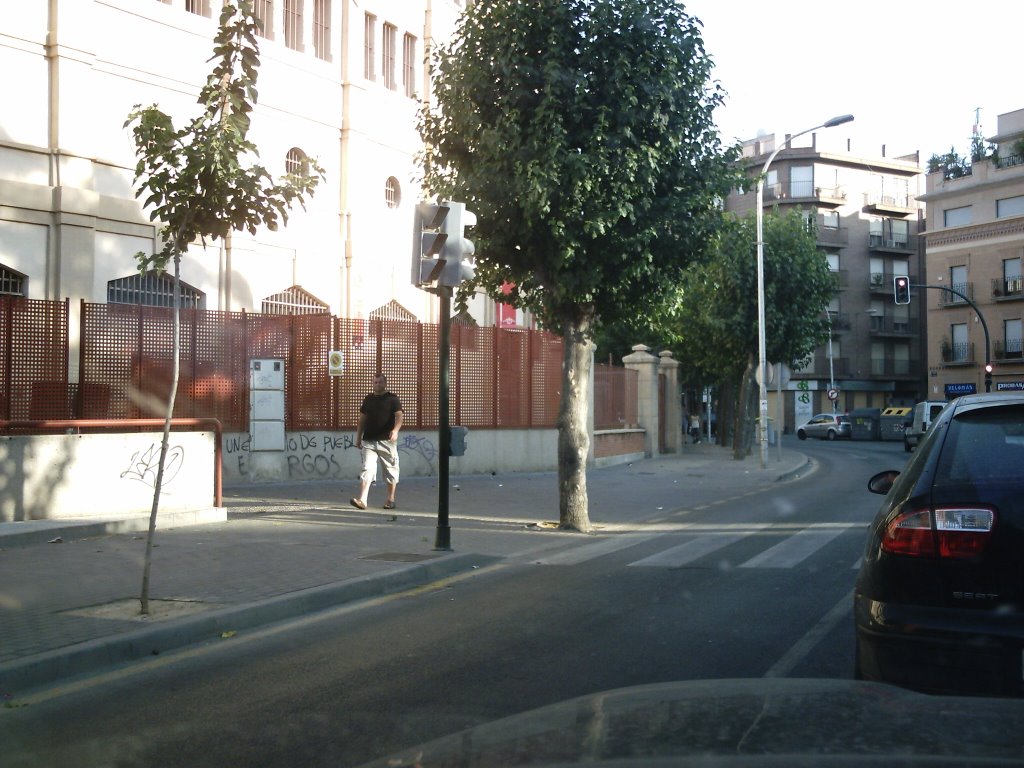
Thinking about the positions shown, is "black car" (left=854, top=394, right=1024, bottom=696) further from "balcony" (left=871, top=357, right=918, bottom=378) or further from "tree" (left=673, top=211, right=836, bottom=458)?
"balcony" (left=871, top=357, right=918, bottom=378)

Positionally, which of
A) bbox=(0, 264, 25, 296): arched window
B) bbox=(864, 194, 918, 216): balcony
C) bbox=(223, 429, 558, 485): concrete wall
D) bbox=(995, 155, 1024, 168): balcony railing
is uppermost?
bbox=(864, 194, 918, 216): balcony

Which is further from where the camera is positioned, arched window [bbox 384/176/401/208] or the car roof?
arched window [bbox 384/176/401/208]

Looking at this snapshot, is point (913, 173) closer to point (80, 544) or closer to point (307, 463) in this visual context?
point (307, 463)

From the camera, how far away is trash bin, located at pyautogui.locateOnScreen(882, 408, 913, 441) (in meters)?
50.8

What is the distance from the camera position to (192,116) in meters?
20.1

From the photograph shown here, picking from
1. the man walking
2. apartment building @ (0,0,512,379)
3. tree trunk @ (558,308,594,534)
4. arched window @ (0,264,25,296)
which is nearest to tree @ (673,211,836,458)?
apartment building @ (0,0,512,379)

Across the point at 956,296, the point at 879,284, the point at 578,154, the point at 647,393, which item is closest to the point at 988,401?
the point at 578,154

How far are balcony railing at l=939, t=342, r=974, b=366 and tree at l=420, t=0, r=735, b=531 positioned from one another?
49.0 metres

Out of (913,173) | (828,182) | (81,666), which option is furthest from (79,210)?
(913,173)

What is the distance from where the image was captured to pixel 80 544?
11.0m

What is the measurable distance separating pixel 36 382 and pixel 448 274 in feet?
20.3

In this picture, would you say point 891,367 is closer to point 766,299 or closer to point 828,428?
point 828,428

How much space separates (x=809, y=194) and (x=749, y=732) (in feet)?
237

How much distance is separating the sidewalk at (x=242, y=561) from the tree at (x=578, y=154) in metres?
2.39
